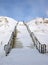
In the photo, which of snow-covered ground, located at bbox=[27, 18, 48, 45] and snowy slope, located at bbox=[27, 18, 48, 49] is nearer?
snow-covered ground, located at bbox=[27, 18, 48, 45]

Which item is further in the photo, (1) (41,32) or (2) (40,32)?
(1) (41,32)

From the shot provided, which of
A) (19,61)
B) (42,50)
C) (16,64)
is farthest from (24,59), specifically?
(42,50)

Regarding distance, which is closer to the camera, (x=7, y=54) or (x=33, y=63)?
(x=33, y=63)

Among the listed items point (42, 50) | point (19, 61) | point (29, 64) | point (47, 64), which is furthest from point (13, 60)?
point (42, 50)

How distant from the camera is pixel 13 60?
16281 mm

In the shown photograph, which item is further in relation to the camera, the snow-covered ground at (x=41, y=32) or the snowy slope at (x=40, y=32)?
the snowy slope at (x=40, y=32)

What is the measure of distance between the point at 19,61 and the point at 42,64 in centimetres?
214

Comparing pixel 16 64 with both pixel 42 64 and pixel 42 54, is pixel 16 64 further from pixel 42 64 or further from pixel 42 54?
pixel 42 54

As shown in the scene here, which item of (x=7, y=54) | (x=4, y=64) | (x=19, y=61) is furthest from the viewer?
(x=7, y=54)

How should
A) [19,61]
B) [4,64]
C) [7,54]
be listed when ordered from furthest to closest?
[7,54], [19,61], [4,64]

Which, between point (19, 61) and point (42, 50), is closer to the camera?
point (19, 61)

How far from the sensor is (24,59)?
54.7 feet

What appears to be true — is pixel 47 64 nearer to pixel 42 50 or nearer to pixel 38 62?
pixel 38 62

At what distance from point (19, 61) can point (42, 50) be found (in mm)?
4324
